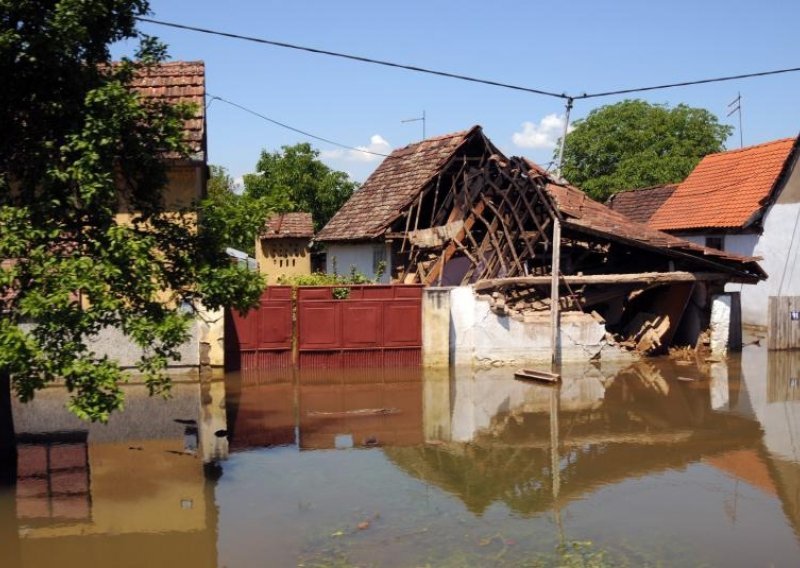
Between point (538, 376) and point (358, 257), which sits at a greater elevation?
point (358, 257)

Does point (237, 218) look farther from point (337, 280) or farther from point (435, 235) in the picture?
point (337, 280)

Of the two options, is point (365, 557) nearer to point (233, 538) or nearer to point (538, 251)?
point (233, 538)

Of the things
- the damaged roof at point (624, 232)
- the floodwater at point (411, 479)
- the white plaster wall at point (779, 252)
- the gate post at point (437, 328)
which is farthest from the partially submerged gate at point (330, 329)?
the white plaster wall at point (779, 252)

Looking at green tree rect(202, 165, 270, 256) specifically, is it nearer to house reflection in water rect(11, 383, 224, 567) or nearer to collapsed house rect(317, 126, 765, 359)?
house reflection in water rect(11, 383, 224, 567)

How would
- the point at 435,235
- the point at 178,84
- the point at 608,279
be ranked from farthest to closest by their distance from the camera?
1. the point at 435,235
2. the point at 608,279
3. the point at 178,84

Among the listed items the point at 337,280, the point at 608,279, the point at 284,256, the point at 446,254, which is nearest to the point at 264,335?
the point at 337,280

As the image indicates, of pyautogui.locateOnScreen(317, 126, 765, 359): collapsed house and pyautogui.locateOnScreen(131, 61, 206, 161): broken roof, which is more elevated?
pyautogui.locateOnScreen(131, 61, 206, 161): broken roof

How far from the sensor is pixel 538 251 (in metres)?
19.8

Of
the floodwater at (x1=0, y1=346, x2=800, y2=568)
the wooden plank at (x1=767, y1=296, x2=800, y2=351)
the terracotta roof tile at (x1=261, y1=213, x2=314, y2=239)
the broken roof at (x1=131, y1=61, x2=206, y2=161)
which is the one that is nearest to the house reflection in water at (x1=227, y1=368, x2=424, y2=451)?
the floodwater at (x1=0, y1=346, x2=800, y2=568)

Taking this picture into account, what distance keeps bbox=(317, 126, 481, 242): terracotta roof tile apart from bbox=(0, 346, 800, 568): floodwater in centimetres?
824

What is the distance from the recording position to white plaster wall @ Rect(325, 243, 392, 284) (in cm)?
2214

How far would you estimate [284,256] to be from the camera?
33062 millimetres

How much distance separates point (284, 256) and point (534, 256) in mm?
16466

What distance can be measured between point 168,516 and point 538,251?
1378 centimetres
